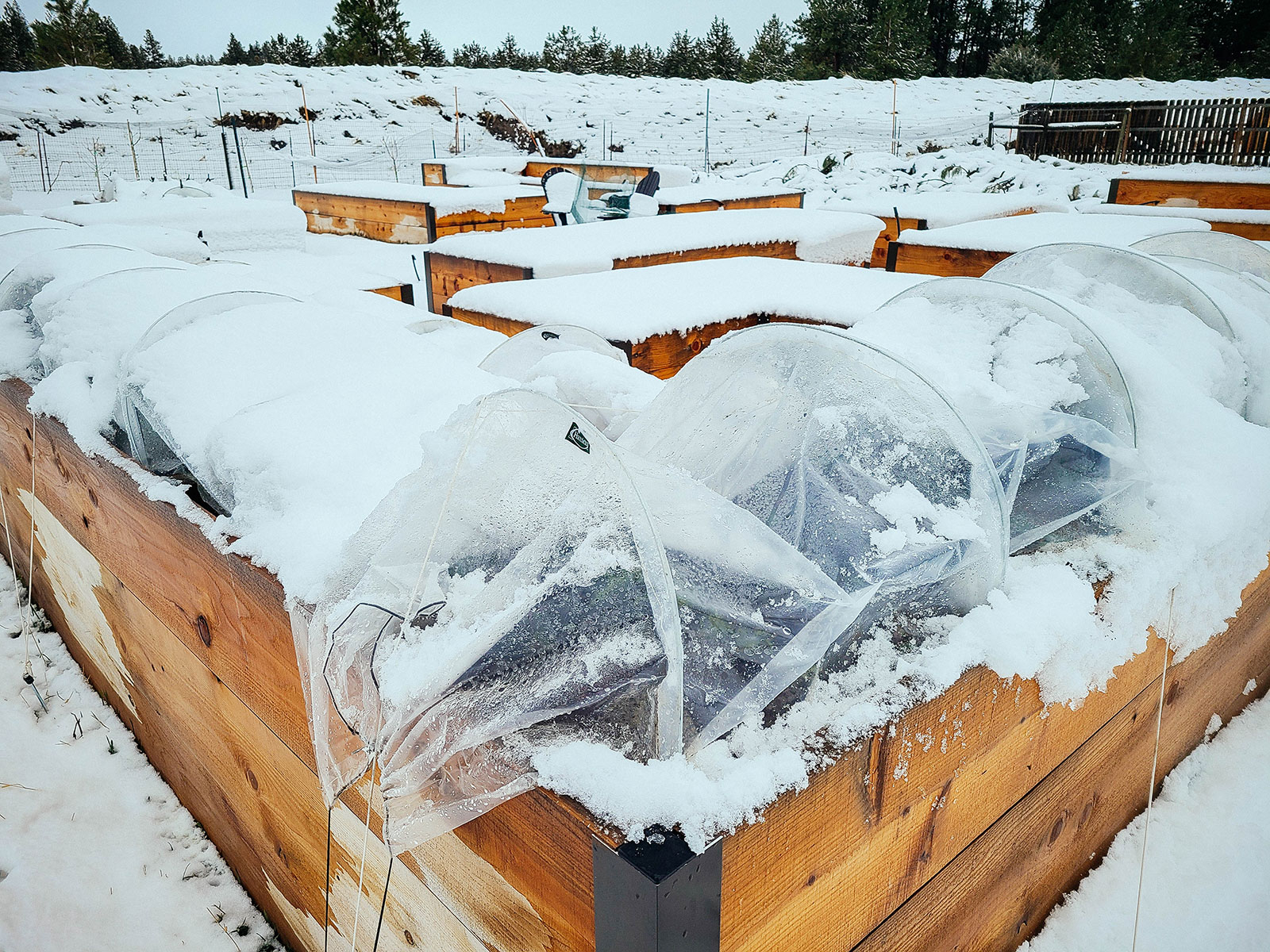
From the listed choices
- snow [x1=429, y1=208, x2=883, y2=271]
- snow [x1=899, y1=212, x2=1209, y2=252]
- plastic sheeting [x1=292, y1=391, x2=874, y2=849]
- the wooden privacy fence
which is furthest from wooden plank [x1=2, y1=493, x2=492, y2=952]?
the wooden privacy fence

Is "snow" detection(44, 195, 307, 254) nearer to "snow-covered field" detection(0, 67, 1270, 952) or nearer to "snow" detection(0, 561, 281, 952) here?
"snow-covered field" detection(0, 67, 1270, 952)

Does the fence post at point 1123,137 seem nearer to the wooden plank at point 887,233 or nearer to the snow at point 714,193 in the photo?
the snow at point 714,193

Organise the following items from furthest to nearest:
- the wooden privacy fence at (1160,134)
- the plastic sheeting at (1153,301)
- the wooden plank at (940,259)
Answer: the wooden privacy fence at (1160,134) → the wooden plank at (940,259) → the plastic sheeting at (1153,301)

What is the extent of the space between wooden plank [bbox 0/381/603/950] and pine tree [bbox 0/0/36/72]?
118 ft

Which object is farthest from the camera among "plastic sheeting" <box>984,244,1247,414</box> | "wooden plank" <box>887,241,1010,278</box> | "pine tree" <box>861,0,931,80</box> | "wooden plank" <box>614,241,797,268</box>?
"pine tree" <box>861,0,931,80</box>

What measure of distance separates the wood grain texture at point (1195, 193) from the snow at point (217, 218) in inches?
306

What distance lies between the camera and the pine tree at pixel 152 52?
3575 centimetres

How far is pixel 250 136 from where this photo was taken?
19.5m

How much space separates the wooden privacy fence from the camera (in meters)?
9.84

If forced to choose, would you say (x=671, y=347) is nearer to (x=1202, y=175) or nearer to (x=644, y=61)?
(x=1202, y=175)

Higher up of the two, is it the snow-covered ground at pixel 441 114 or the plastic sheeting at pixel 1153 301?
the snow-covered ground at pixel 441 114

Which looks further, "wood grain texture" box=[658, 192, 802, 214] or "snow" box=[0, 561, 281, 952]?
"wood grain texture" box=[658, 192, 802, 214]

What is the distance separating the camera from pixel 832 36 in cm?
3294

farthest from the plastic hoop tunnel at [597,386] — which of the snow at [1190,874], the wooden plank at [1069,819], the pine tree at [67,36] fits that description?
the pine tree at [67,36]
